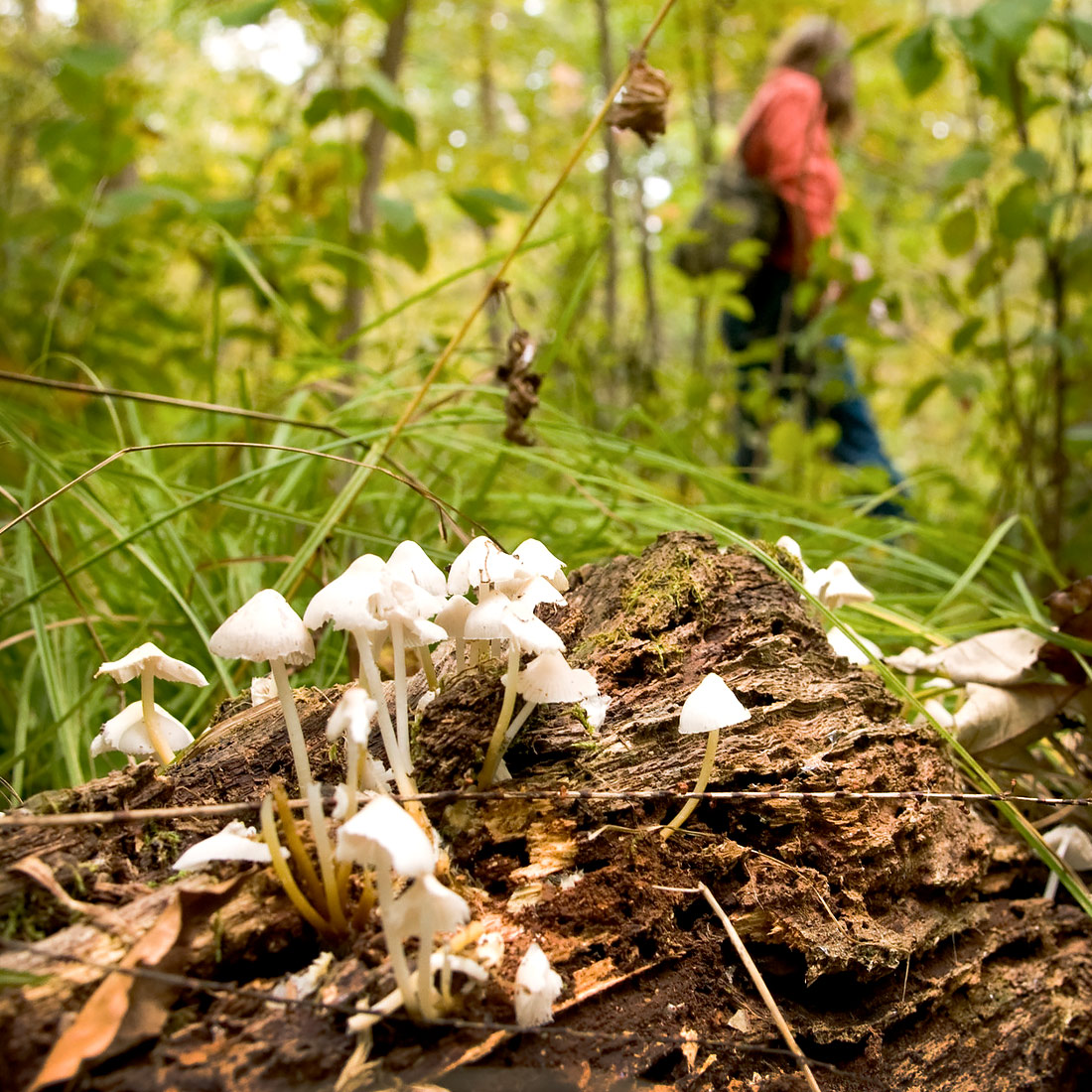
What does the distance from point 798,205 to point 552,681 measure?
3931 mm

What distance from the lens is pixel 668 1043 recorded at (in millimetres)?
990

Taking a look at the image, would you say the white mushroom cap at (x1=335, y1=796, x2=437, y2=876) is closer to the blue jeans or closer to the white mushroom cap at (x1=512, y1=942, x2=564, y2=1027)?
the white mushroom cap at (x1=512, y1=942, x2=564, y2=1027)

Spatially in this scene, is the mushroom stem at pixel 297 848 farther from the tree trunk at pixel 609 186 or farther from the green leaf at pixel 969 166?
the tree trunk at pixel 609 186

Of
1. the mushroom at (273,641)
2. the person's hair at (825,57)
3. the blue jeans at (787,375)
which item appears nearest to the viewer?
the mushroom at (273,641)

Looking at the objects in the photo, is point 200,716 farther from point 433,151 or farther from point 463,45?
point 463,45

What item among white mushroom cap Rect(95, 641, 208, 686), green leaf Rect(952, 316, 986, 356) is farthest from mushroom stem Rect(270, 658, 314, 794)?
green leaf Rect(952, 316, 986, 356)

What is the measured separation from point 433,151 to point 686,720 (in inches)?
170

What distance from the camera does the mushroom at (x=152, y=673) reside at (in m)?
1.13

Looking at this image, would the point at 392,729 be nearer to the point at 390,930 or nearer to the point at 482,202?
the point at 390,930

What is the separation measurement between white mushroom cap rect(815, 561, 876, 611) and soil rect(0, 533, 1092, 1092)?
0.09 meters

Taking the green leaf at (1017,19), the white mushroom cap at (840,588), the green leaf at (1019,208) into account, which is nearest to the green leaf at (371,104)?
the green leaf at (1017,19)

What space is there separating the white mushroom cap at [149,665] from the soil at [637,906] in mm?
114

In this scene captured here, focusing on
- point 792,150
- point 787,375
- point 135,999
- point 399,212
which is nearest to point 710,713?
point 135,999

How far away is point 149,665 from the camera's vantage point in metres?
1.17
